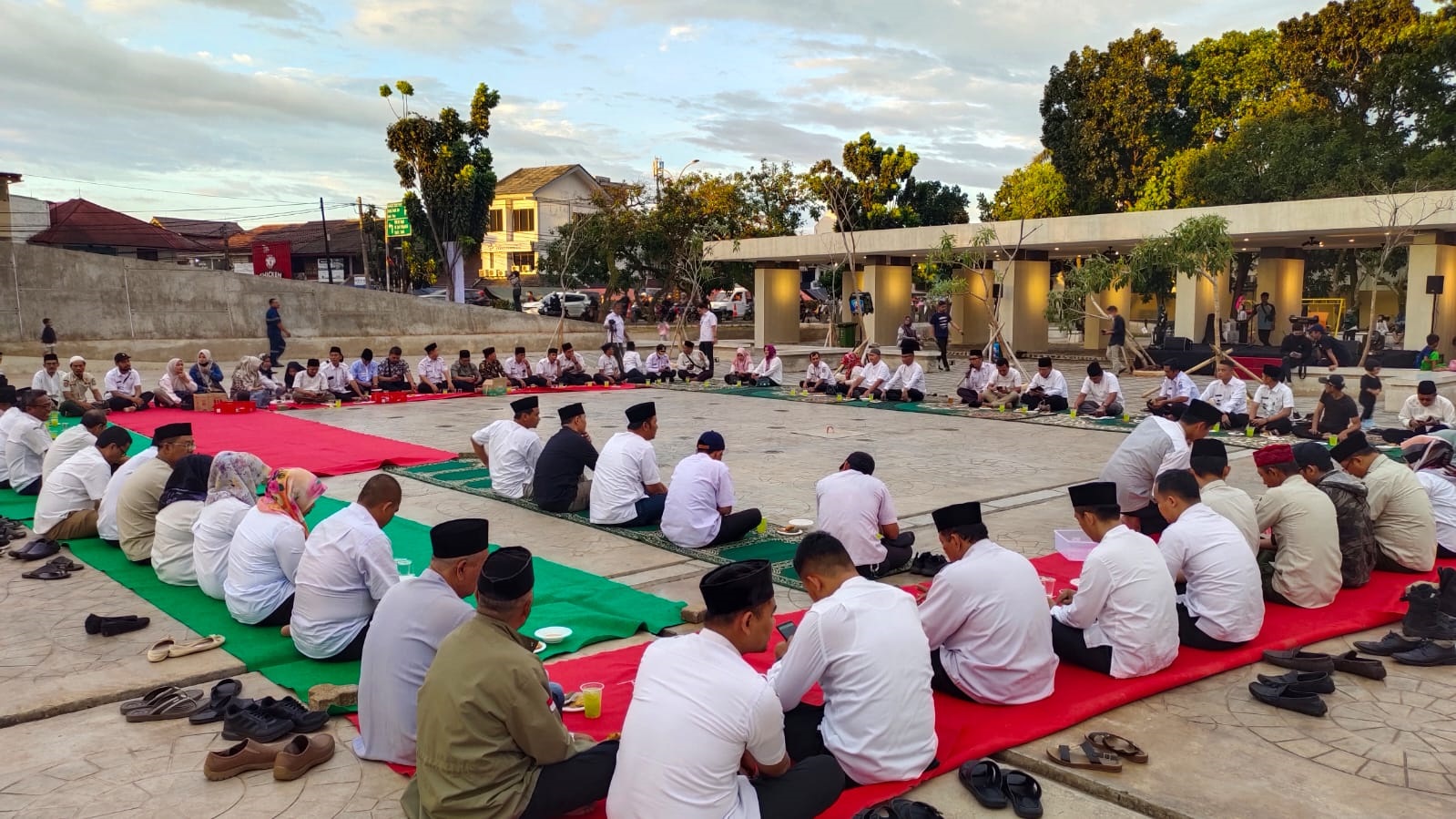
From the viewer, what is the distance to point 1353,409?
11805 mm

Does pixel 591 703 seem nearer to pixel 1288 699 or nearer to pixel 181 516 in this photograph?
pixel 1288 699

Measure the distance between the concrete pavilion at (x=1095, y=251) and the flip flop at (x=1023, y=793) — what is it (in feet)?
57.5

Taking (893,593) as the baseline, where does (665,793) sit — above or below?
below

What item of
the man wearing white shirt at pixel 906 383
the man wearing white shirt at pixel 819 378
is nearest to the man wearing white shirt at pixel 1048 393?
the man wearing white shirt at pixel 906 383

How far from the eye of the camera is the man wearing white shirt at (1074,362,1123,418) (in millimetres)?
14125

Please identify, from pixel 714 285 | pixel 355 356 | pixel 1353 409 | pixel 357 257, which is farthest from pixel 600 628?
pixel 357 257

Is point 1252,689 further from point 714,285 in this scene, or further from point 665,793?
point 714,285

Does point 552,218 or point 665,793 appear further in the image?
point 552,218

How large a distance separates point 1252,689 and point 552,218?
49.4 m

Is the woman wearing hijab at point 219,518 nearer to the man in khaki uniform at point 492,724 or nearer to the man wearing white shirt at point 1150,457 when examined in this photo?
the man in khaki uniform at point 492,724

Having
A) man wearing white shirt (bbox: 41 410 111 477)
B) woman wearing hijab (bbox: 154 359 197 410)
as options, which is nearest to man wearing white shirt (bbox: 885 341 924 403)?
woman wearing hijab (bbox: 154 359 197 410)

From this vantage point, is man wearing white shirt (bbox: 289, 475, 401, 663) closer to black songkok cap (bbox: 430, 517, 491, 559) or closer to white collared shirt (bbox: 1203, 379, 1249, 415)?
black songkok cap (bbox: 430, 517, 491, 559)

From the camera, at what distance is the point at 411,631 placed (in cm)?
366

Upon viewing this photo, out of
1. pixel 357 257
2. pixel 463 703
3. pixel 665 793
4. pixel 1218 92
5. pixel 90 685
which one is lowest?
pixel 90 685
